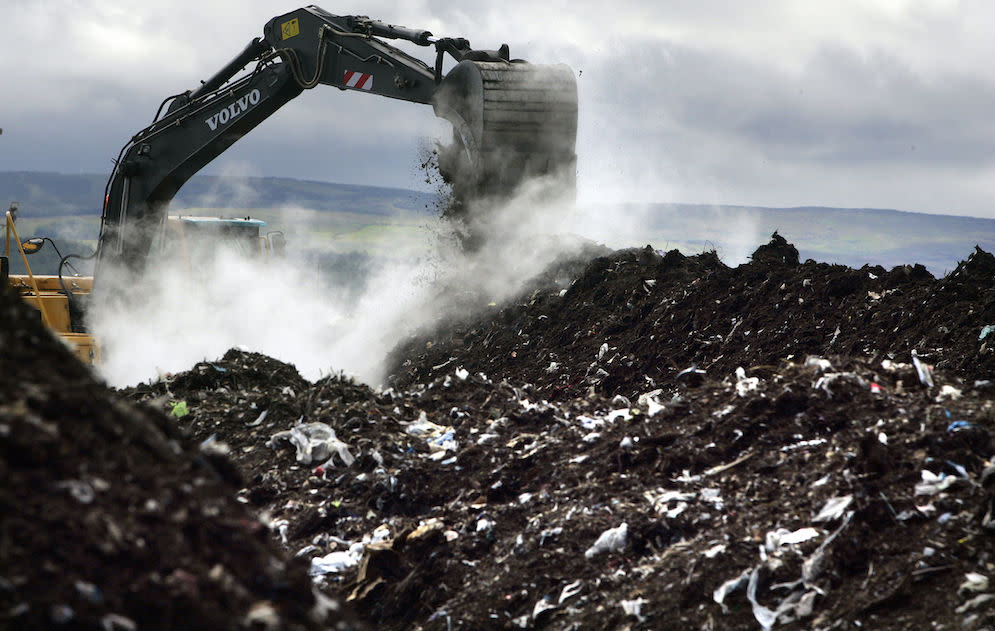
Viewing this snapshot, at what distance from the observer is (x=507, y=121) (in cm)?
1036

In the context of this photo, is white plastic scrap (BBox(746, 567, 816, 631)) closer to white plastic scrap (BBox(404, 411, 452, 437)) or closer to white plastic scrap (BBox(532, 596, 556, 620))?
white plastic scrap (BBox(532, 596, 556, 620))

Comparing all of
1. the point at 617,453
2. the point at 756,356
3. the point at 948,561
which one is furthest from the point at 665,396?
the point at 948,561

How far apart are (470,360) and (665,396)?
345 centimetres

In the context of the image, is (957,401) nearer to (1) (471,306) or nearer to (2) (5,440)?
(2) (5,440)

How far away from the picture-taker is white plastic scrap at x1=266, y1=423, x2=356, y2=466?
640 cm

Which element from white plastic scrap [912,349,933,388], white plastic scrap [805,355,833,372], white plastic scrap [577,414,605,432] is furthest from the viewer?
white plastic scrap [577,414,605,432]

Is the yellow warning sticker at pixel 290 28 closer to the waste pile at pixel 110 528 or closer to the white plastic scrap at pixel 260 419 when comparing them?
the white plastic scrap at pixel 260 419

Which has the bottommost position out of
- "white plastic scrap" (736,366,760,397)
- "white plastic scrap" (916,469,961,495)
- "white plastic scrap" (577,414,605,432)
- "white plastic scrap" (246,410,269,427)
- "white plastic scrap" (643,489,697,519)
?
"white plastic scrap" (246,410,269,427)

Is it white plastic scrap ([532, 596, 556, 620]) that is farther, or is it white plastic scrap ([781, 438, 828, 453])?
white plastic scrap ([781, 438, 828, 453])

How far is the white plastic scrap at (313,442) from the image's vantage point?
6.40 metres

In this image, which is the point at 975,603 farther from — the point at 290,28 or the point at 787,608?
the point at 290,28

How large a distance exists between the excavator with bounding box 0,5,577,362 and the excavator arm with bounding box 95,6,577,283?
13 millimetres

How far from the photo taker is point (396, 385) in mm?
11484

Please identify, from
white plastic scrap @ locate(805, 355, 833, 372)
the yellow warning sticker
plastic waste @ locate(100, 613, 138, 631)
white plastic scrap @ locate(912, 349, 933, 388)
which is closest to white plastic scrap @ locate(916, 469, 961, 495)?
white plastic scrap @ locate(912, 349, 933, 388)
